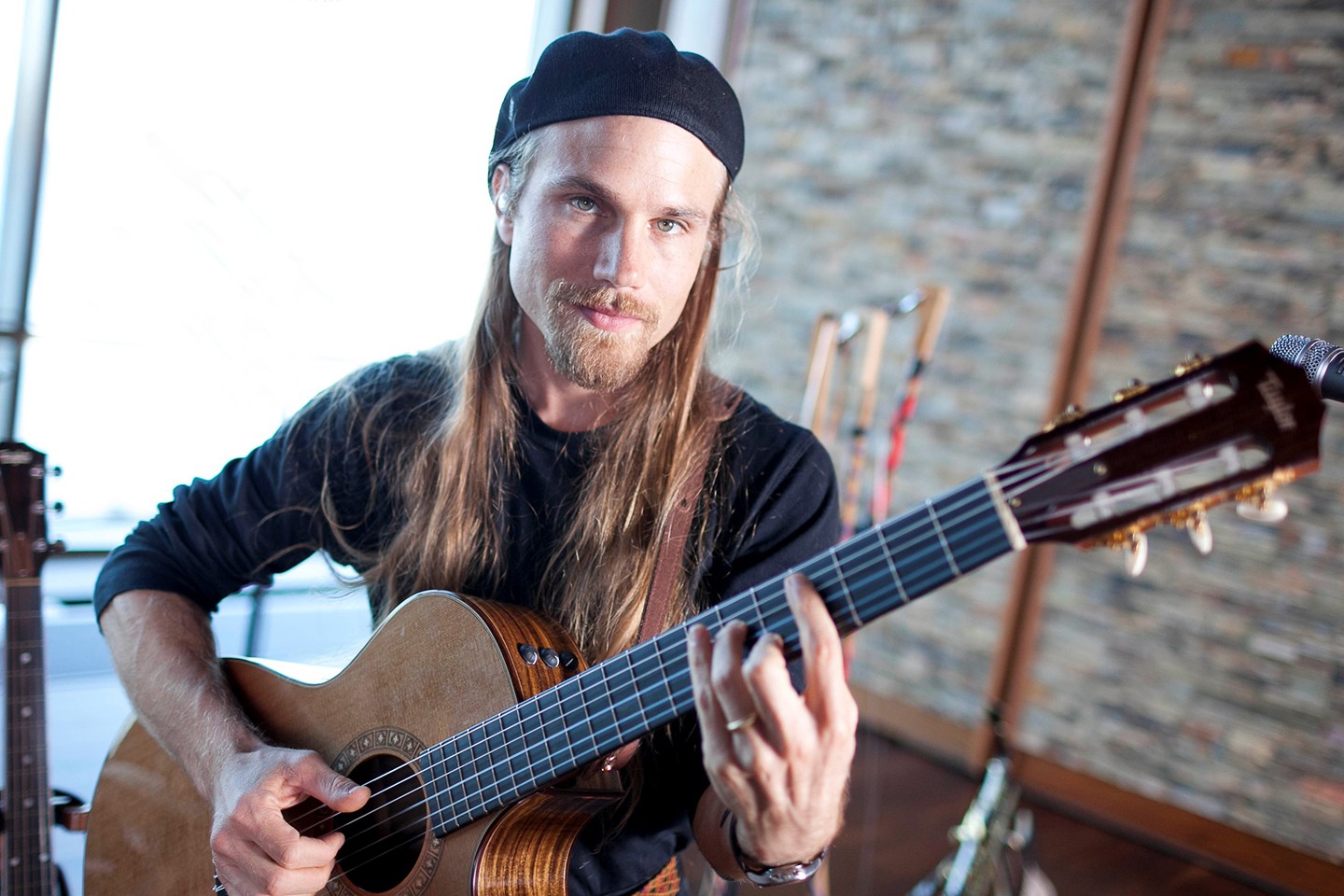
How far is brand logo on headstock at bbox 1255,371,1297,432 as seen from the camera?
0.75m

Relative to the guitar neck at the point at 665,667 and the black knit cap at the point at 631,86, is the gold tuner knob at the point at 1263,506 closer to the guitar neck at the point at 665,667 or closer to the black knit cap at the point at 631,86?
the guitar neck at the point at 665,667

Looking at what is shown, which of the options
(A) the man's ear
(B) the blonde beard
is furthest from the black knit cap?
(B) the blonde beard

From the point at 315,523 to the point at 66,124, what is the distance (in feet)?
4.29

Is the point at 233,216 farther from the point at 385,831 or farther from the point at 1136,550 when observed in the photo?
the point at 1136,550

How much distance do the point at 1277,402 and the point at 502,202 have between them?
1037 millimetres

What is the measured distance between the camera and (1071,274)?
3656mm

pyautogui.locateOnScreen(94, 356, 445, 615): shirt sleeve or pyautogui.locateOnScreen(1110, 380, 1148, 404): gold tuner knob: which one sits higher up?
pyautogui.locateOnScreen(1110, 380, 1148, 404): gold tuner knob

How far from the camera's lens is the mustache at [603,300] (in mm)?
1302

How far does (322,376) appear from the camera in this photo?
2.53 metres

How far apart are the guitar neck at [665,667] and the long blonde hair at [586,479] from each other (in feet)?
0.70

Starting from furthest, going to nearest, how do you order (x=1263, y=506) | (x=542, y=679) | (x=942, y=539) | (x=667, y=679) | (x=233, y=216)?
1. (x=233, y=216)
2. (x=542, y=679)
3. (x=667, y=679)
4. (x=942, y=539)
5. (x=1263, y=506)

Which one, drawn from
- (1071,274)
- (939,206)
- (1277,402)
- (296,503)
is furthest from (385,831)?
(939,206)

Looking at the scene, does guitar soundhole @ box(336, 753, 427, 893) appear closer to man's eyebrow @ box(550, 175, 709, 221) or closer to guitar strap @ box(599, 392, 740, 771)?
guitar strap @ box(599, 392, 740, 771)

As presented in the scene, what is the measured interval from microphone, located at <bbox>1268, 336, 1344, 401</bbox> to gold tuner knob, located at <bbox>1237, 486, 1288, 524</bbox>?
85mm
